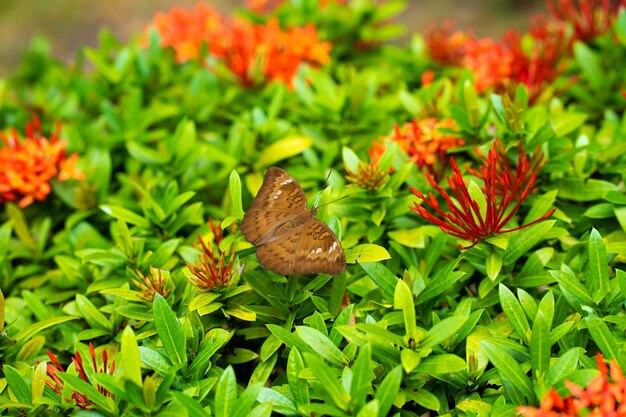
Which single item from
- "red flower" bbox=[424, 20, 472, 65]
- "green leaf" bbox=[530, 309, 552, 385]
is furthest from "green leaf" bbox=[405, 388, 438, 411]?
"red flower" bbox=[424, 20, 472, 65]

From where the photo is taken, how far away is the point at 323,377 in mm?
1302

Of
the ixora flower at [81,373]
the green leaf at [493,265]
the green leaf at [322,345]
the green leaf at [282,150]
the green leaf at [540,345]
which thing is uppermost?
the green leaf at [282,150]

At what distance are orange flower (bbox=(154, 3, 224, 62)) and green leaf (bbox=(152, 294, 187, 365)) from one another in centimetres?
161

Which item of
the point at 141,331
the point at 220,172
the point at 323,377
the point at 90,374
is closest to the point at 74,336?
the point at 141,331

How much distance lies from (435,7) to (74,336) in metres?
4.83

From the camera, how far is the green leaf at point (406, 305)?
144 cm

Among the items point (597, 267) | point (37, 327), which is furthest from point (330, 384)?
point (37, 327)

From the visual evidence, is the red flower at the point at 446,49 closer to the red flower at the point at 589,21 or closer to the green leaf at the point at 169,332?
the red flower at the point at 589,21

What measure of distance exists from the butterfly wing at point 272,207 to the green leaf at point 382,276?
0.79 feet

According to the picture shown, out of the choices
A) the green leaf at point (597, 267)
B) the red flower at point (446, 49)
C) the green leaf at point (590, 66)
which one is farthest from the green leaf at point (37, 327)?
the green leaf at point (590, 66)

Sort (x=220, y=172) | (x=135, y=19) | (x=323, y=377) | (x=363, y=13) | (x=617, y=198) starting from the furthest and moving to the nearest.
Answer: (x=135, y=19) → (x=363, y=13) → (x=220, y=172) → (x=617, y=198) → (x=323, y=377)

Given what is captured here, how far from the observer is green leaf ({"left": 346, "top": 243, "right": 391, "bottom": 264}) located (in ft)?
5.10

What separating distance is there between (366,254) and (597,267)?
574 mm

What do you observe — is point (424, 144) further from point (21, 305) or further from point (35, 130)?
point (35, 130)
